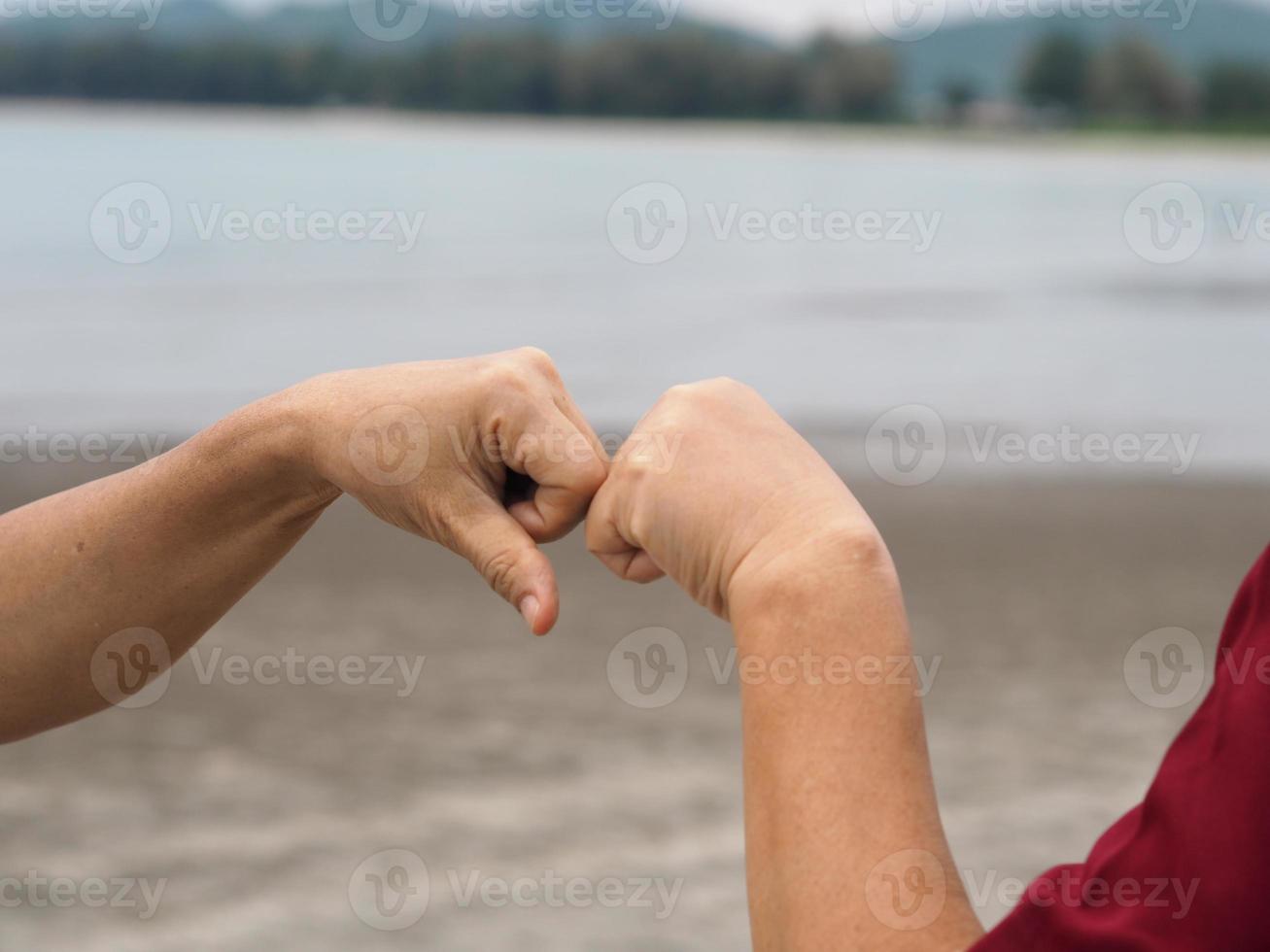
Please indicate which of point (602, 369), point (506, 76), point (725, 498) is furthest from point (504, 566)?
point (506, 76)

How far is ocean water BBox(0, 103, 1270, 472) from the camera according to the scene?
10.5 meters

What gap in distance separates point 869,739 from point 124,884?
8.92 ft

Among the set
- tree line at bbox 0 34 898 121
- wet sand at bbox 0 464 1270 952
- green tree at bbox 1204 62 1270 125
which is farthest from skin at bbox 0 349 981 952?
green tree at bbox 1204 62 1270 125

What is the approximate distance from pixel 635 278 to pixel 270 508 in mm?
14197

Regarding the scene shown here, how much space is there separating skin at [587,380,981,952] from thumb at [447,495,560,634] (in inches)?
9.5

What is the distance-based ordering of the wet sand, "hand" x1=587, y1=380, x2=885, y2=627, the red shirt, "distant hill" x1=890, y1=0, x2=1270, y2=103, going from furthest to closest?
1. "distant hill" x1=890, y1=0, x2=1270, y2=103
2. the wet sand
3. "hand" x1=587, y1=380, x2=885, y2=627
4. the red shirt

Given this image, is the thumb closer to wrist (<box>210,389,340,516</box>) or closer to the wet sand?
wrist (<box>210,389,340,516</box>)

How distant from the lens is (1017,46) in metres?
23.5

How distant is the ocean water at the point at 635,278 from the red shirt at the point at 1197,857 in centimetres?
809

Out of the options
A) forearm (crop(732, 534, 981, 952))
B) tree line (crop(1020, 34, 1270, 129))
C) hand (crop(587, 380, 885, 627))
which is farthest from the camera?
tree line (crop(1020, 34, 1270, 129))

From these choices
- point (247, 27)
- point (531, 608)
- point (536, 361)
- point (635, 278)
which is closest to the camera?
point (531, 608)

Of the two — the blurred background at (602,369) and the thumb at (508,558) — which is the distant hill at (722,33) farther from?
the thumb at (508,558)

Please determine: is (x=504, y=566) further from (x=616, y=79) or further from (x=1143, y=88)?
(x=1143, y=88)

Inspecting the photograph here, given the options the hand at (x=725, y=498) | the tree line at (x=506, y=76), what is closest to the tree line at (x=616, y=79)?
the tree line at (x=506, y=76)
